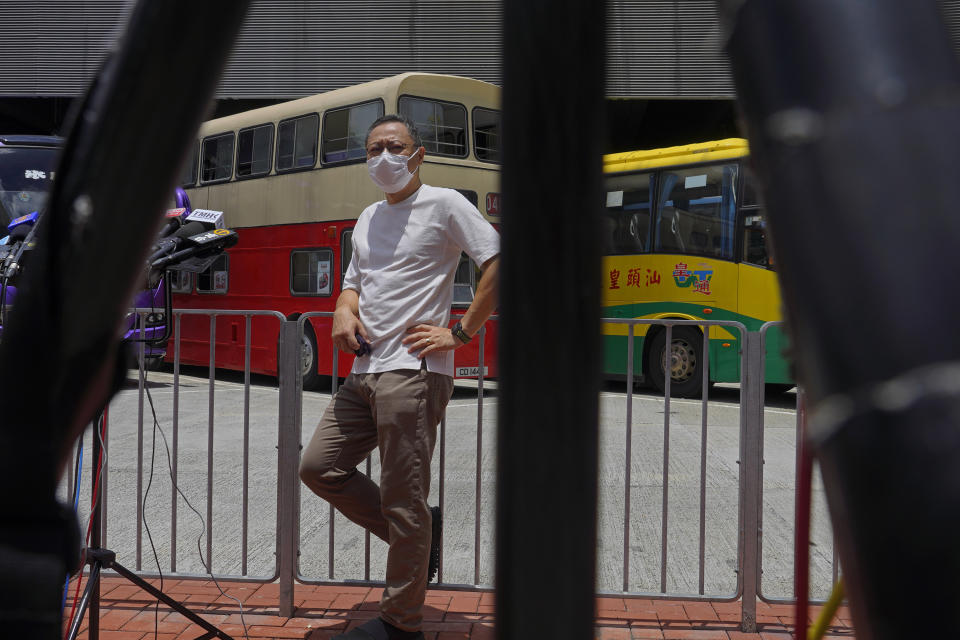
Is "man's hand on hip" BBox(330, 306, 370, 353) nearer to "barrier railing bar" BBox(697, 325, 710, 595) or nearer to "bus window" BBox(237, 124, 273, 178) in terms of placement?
"barrier railing bar" BBox(697, 325, 710, 595)

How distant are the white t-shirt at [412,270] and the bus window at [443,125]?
8121mm

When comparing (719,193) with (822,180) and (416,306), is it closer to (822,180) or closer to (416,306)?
(416,306)

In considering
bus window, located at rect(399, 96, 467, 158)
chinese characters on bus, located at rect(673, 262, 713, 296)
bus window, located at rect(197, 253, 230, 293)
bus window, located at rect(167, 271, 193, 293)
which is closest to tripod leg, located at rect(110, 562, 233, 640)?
bus window, located at rect(399, 96, 467, 158)

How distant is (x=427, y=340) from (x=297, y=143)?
32.7 ft

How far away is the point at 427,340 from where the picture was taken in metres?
3.08

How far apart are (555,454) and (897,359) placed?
141 mm

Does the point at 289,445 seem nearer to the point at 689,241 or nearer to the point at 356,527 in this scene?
the point at 356,527

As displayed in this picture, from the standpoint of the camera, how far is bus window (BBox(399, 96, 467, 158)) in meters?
11.2

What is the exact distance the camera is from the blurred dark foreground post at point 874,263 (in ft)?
1.01

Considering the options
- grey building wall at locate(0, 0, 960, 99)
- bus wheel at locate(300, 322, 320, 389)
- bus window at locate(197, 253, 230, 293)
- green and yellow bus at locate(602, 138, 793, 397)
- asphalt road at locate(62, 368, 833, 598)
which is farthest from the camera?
grey building wall at locate(0, 0, 960, 99)

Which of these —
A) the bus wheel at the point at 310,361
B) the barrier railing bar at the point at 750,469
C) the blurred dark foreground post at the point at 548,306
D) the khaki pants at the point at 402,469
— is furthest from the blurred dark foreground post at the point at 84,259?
the bus wheel at the point at 310,361

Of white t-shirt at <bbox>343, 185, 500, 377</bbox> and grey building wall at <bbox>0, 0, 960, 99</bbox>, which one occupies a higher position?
grey building wall at <bbox>0, 0, 960, 99</bbox>

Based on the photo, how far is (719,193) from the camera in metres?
11.8

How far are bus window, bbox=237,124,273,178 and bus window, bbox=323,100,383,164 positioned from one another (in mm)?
1288
